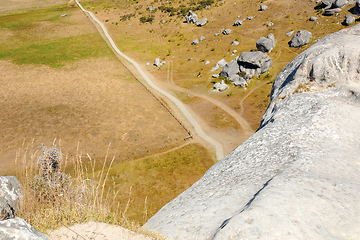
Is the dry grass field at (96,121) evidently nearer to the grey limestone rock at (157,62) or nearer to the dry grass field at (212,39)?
the dry grass field at (212,39)

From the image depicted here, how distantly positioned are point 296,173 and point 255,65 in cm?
3665

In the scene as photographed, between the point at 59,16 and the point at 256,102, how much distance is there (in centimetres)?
7353

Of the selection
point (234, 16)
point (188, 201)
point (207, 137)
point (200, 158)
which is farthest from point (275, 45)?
point (188, 201)

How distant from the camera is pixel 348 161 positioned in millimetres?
13141

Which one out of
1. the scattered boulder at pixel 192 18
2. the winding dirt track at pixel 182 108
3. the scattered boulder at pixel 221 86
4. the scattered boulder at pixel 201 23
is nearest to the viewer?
the winding dirt track at pixel 182 108

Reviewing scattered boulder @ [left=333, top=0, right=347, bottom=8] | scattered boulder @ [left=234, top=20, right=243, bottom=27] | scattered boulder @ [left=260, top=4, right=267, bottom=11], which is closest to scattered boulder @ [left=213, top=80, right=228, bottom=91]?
scattered boulder @ [left=234, top=20, right=243, bottom=27]

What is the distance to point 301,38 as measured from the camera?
50781mm

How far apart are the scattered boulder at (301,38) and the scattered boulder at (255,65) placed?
9426 mm

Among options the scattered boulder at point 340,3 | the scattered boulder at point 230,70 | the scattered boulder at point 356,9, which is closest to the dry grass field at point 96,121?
the scattered boulder at point 230,70

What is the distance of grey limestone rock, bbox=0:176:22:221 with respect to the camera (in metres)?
9.55

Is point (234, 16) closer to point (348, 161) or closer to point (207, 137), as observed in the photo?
point (207, 137)

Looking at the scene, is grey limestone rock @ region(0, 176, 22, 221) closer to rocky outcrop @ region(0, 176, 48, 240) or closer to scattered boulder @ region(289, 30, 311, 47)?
rocky outcrop @ region(0, 176, 48, 240)

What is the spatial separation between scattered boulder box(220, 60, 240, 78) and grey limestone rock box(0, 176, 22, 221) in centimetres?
3952

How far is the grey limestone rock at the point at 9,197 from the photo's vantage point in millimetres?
9555
